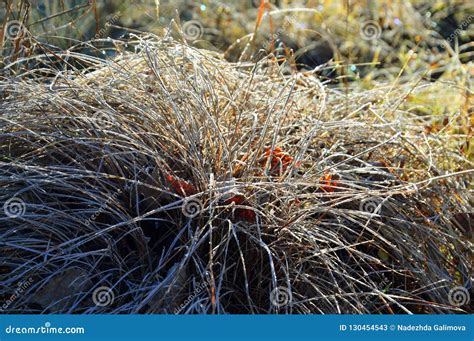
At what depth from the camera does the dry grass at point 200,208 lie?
2182mm

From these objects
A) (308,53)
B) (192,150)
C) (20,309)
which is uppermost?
(192,150)

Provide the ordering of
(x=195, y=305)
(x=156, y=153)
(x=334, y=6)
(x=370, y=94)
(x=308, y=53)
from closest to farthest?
1. (x=195, y=305)
2. (x=156, y=153)
3. (x=370, y=94)
4. (x=308, y=53)
5. (x=334, y=6)

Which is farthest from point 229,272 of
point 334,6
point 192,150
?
point 334,6

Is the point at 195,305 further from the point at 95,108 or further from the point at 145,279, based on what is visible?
the point at 95,108

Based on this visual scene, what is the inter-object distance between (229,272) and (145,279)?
0.26 m

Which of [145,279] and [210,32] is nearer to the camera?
[145,279]

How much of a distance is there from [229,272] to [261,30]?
2408 millimetres

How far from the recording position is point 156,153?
7.52 ft

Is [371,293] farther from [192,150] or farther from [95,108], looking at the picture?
[95,108]

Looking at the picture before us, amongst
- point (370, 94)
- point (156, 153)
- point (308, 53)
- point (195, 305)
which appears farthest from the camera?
point (308, 53)

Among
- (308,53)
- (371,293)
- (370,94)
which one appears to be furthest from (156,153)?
(308,53)

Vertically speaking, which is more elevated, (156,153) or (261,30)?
(156,153)

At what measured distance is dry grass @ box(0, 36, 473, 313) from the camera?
2182mm

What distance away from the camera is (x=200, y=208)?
224cm
